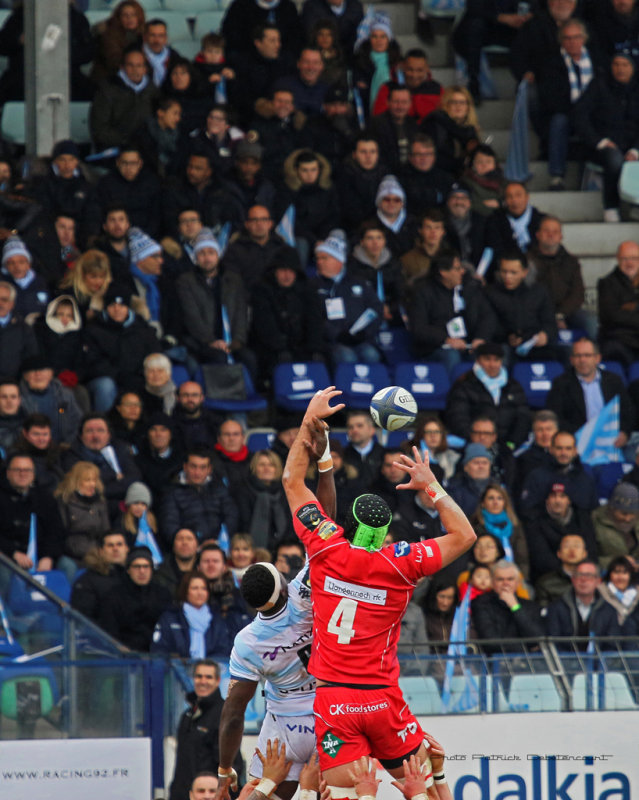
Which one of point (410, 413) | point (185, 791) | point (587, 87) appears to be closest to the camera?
point (410, 413)

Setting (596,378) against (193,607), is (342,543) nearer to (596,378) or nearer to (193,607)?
(193,607)

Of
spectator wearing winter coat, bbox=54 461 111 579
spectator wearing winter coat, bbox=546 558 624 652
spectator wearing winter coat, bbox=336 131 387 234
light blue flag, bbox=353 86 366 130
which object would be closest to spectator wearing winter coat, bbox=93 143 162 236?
spectator wearing winter coat, bbox=336 131 387 234

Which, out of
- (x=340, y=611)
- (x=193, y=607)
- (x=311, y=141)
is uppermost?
(x=311, y=141)

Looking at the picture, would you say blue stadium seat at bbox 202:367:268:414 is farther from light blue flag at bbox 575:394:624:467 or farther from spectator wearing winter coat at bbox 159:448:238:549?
light blue flag at bbox 575:394:624:467

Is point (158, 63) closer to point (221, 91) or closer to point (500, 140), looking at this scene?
point (221, 91)

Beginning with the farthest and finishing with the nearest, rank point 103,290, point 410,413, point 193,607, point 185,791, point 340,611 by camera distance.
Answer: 1. point 103,290
2. point 193,607
3. point 185,791
4. point 410,413
5. point 340,611

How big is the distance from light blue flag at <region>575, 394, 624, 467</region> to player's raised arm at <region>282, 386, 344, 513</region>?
7320 millimetres

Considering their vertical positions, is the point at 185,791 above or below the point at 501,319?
below

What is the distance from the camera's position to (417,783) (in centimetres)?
923

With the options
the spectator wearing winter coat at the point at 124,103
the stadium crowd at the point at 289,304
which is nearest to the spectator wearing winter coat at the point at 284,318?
the stadium crowd at the point at 289,304

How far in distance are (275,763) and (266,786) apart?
0.15 m

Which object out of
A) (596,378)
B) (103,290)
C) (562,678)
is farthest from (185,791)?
(596,378)

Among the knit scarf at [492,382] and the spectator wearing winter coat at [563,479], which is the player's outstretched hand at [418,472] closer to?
the spectator wearing winter coat at [563,479]

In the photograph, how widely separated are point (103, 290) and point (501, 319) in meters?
4.03
